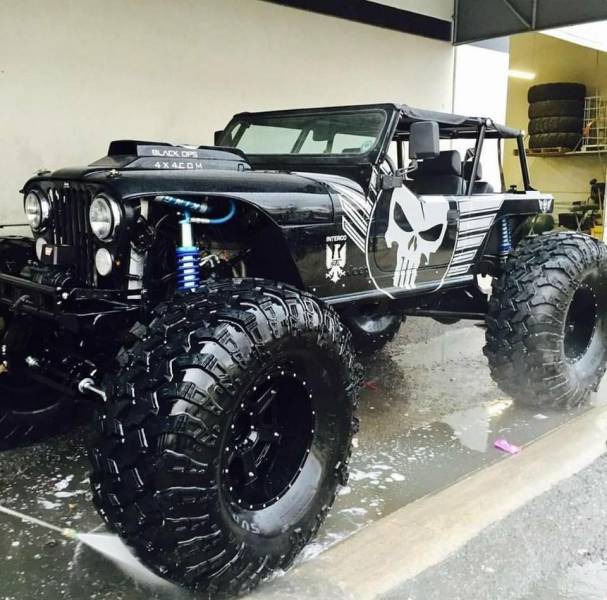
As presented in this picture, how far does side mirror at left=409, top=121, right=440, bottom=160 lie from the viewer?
351 centimetres

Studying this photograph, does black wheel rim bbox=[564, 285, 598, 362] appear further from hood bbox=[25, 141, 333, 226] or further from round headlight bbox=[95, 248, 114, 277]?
round headlight bbox=[95, 248, 114, 277]

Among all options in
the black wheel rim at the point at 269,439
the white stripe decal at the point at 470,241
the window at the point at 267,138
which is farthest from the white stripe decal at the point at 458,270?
the black wheel rim at the point at 269,439

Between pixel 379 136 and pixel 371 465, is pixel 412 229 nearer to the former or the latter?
pixel 379 136

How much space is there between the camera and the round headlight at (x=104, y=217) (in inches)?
99.0

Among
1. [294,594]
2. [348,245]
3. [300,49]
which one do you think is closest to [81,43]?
[300,49]

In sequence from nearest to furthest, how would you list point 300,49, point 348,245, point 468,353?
1. point 348,245
2. point 468,353
3. point 300,49

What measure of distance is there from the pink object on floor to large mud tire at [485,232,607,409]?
0.48 m

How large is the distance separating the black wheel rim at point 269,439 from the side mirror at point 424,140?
158cm

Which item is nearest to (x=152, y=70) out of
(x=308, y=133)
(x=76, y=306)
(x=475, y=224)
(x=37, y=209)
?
(x=308, y=133)

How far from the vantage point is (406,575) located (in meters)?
2.50

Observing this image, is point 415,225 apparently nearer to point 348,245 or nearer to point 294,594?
point 348,245

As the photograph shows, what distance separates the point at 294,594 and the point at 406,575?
44 centimetres

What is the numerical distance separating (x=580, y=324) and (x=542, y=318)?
761mm

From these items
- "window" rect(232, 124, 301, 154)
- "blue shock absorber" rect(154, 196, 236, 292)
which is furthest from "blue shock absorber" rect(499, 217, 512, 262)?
"blue shock absorber" rect(154, 196, 236, 292)
